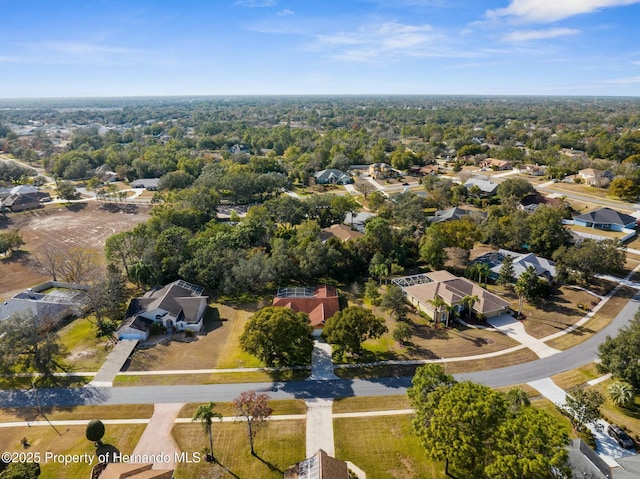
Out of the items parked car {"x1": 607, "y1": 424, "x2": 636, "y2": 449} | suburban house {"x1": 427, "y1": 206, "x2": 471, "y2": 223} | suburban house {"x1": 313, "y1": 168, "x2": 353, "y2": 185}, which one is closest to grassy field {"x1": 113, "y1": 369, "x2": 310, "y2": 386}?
parked car {"x1": 607, "y1": 424, "x2": 636, "y2": 449}

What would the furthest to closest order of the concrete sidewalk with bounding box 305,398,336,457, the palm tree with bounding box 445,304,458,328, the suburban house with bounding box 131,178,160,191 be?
the suburban house with bounding box 131,178,160,191 → the palm tree with bounding box 445,304,458,328 → the concrete sidewalk with bounding box 305,398,336,457

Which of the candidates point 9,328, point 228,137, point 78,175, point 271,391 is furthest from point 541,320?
point 228,137

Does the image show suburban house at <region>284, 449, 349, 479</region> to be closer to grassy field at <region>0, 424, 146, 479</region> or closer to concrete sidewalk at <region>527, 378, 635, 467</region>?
grassy field at <region>0, 424, 146, 479</region>

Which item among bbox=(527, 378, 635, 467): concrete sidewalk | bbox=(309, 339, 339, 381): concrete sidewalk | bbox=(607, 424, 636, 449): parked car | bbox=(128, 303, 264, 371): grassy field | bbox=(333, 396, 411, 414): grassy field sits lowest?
bbox=(128, 303, 264, 371): grassy field

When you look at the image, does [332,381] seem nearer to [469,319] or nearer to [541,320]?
[469,319]

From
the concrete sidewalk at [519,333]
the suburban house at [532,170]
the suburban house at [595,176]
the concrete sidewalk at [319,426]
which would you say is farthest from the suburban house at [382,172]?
the concrete sidewalk at [319,426]

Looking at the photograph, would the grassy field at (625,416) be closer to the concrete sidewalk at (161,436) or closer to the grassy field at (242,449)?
the grassy field at (242,449)

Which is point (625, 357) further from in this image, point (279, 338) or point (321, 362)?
point (279, 338)

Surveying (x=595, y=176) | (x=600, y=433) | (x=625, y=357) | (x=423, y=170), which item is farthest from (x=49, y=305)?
(x=595, y=176)
